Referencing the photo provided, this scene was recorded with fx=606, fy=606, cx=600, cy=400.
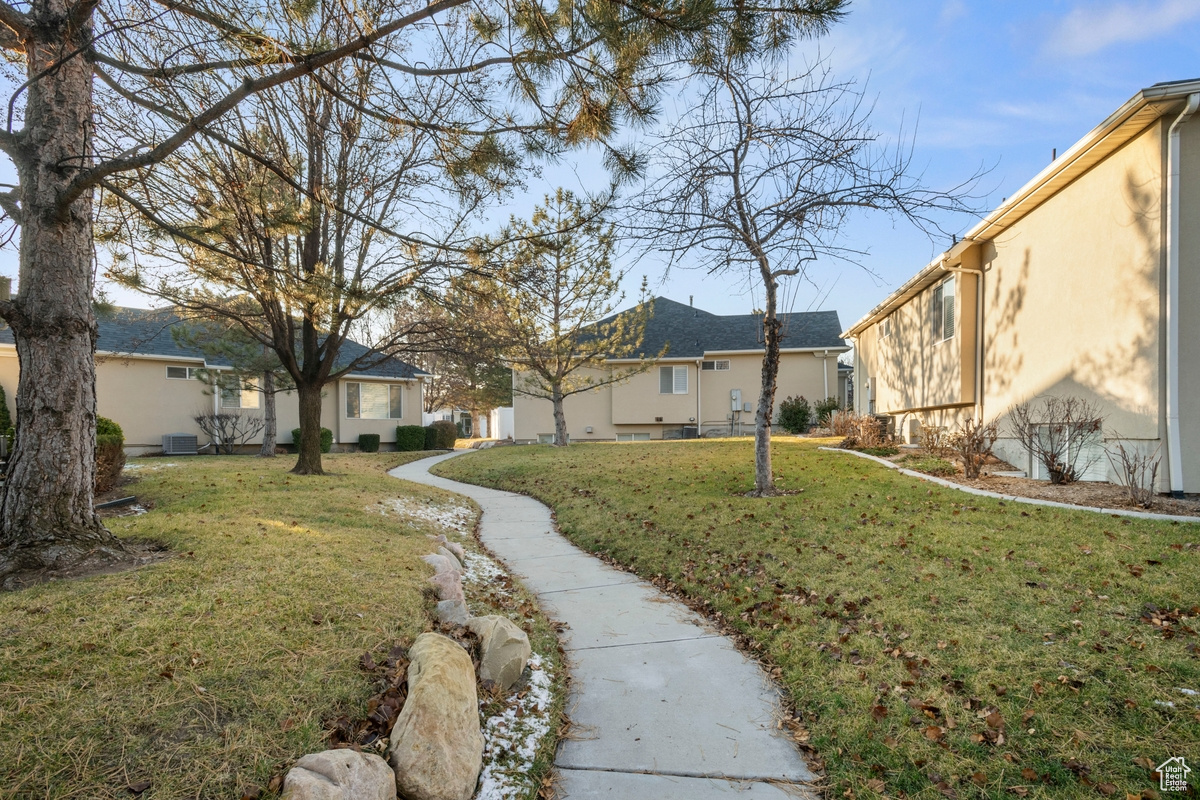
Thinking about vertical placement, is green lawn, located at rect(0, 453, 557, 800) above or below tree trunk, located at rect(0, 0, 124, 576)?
below

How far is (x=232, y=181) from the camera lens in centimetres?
479

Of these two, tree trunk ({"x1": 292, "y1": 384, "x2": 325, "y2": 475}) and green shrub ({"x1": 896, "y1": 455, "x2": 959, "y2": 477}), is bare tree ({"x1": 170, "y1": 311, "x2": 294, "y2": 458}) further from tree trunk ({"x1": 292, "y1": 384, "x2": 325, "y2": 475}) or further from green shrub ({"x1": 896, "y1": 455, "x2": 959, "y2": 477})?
green shrub ({"x1": 896, "y1": 455, "x2": 959, "y2": 477})

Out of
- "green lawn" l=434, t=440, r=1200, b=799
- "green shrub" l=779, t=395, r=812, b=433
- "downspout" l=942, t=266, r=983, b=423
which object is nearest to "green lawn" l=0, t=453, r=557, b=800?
"green lawn" l=434, t=440, r=1200, b=799

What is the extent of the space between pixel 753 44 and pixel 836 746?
14.5 feet

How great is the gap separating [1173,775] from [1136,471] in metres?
5.74

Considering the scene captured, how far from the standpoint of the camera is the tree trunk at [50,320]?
440 centimetres

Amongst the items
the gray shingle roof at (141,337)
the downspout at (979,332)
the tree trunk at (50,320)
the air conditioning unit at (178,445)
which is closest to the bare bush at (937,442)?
the downspout at (979,332)

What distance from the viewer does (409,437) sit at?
24.0 meters

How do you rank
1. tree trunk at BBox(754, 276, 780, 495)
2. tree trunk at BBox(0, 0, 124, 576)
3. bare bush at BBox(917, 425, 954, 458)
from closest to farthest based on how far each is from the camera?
1. tree trunk at BBox(0, 0, 124, 576)
2. tree trunk at BBox(754, 276, 780, 495)
3. bare bush at BBox(917, 425, 954, 458)

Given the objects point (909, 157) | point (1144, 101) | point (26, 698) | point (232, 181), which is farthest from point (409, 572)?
point (1144, 101)

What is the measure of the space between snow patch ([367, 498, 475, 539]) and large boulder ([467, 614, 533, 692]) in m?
4.41

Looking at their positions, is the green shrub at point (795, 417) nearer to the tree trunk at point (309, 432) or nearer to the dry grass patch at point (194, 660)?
the tree trunk at point (309, 432)

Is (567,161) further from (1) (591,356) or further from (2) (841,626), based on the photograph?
(1) (591,356)

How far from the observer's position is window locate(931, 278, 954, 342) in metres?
12.0
